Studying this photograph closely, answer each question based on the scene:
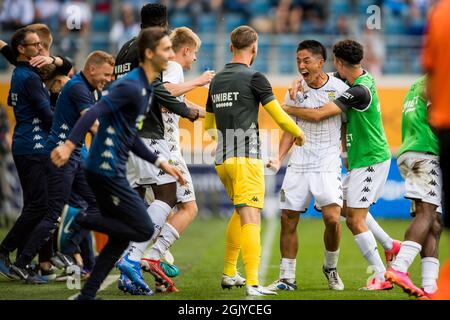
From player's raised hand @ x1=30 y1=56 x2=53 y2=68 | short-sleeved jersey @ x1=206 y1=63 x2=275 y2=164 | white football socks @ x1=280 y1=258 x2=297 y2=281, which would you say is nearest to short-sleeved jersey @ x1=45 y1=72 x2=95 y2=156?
player's raised hand @ x1=30 y1=56 x2=53 y2=68

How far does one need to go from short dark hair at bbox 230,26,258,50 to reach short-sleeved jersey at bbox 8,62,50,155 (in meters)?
2.41

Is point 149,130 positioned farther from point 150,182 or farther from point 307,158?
point 307,158

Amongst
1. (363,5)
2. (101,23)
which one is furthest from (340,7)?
(101,23)

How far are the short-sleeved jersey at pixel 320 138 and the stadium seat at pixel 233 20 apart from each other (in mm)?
14478

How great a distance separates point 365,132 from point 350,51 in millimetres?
871

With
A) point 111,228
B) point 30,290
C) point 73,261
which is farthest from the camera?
point 73,261

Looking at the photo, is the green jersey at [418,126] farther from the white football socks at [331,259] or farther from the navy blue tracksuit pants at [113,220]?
the navy blue tracksuit pants at [113,220]

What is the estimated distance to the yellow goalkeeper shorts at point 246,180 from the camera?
8.72 m

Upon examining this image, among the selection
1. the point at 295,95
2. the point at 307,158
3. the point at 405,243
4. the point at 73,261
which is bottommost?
the point at 73,261

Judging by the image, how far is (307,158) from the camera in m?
9.58

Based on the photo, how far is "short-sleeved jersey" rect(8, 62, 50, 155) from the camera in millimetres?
9961

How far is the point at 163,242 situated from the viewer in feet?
30.1

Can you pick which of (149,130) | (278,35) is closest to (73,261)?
(149,130)
